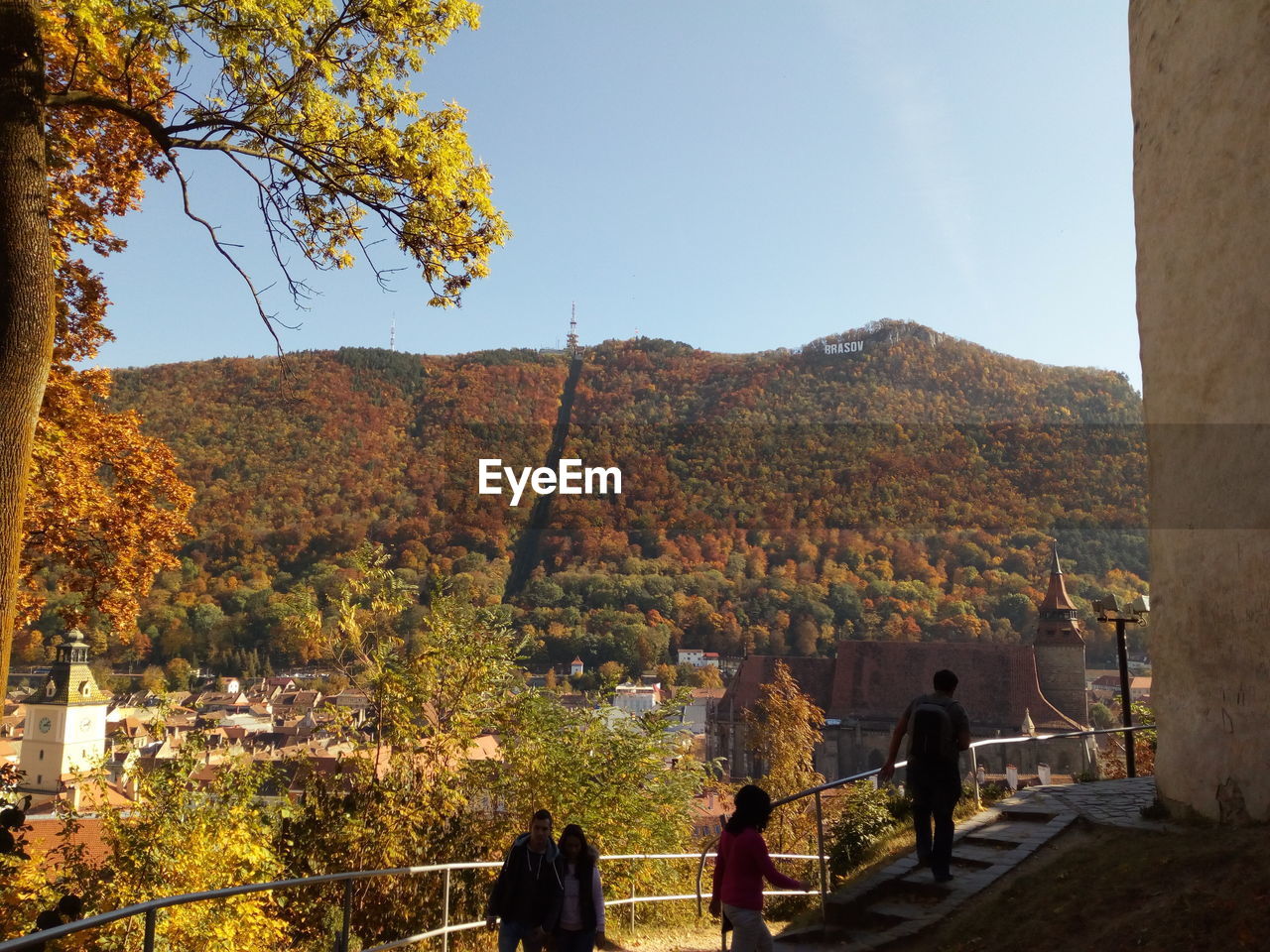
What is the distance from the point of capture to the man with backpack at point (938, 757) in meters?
6.21

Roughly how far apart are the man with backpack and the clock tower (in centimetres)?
5251

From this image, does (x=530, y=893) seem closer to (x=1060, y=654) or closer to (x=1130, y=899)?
(x=1130, y=899)

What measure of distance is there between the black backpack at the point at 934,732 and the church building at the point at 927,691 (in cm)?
5488

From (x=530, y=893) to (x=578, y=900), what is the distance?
0.27 metres

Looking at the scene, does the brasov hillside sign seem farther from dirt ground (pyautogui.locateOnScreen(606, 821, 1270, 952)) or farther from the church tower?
dirt ground (pyautogui.locateOnScreen(606, 821, 1270, 952))

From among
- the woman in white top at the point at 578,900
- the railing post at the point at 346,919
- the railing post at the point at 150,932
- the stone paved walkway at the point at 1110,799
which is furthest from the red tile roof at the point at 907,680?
the railing post at the point at 150,932

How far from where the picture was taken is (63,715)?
5081 centimetres

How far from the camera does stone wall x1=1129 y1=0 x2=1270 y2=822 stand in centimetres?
571

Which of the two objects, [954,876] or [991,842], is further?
[991,842]

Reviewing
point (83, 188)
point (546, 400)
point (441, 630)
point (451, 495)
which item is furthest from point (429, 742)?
point (546, 400)

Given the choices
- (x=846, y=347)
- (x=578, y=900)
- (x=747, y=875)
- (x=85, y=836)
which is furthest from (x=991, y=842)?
(x=846, y=347)

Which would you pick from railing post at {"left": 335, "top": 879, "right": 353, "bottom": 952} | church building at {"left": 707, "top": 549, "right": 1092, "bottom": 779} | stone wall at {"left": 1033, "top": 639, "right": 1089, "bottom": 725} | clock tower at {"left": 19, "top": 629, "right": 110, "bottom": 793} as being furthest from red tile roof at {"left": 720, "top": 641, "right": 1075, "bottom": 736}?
railing post at {"left": 335, "top": 879, "right": 353, "bottom": 952}

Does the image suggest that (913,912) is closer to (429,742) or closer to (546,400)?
(429,742)

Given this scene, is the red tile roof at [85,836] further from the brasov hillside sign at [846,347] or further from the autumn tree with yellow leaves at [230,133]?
the brasov hillside sign at [846,347]
